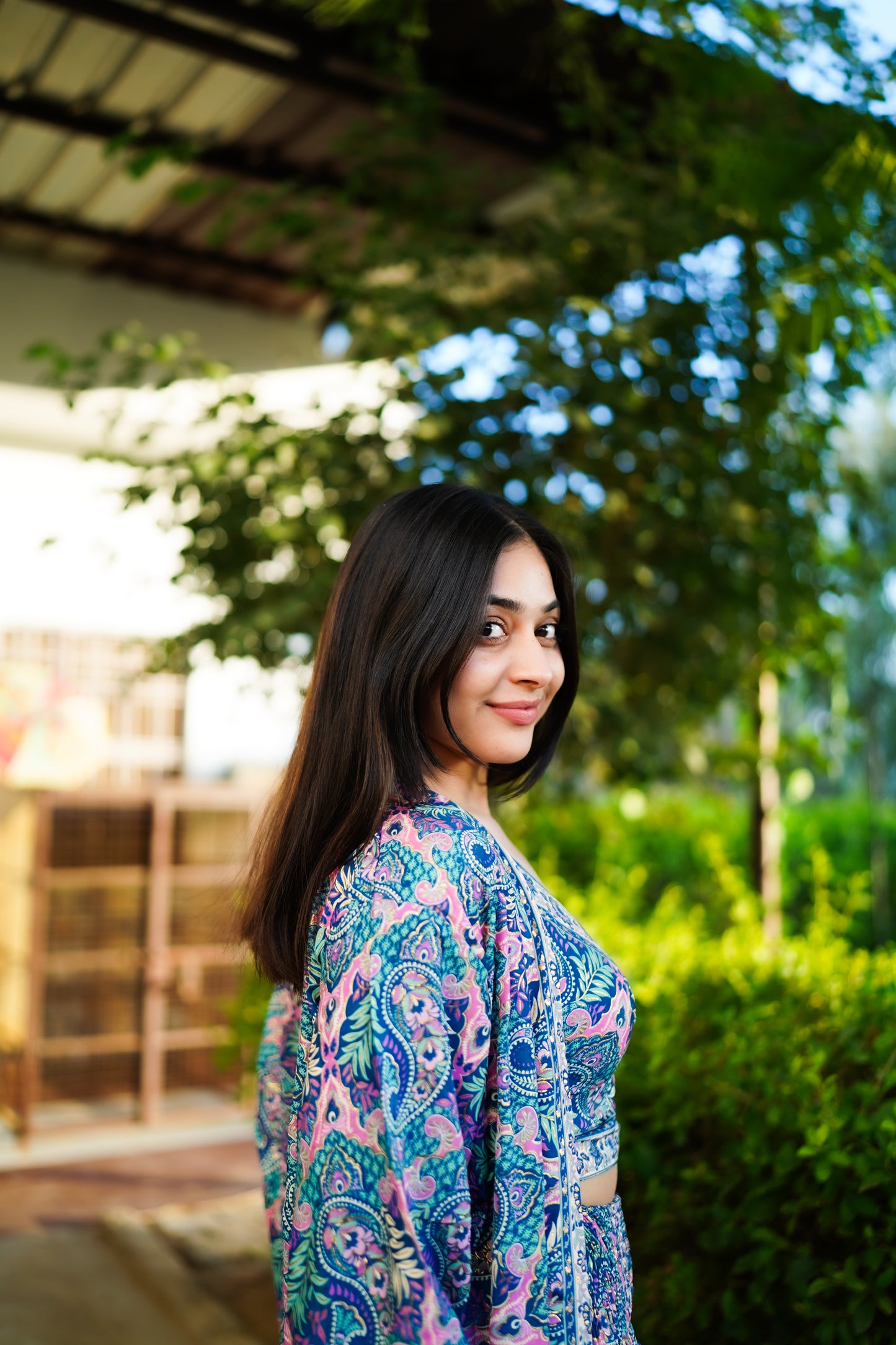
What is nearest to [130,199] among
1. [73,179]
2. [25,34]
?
[73,179]

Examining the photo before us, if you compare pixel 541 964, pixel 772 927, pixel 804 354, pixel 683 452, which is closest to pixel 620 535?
pixel 683 452

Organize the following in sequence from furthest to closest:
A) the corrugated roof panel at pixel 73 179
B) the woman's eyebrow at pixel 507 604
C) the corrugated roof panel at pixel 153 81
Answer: the corrugated roof panel at pixel 73 179, the corrugated roof panel at pixel 153 81, the woman's eyebrow at pixel 507 604

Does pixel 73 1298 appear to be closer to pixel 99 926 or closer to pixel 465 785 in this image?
pixel 99 926

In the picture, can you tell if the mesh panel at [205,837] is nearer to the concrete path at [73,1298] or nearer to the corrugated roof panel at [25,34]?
the concrete path at [73,1298]

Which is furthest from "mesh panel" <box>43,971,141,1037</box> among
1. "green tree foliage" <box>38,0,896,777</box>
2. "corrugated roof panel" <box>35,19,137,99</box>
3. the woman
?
the woman

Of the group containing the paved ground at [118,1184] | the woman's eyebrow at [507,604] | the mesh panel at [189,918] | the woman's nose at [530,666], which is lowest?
the paved ground at [118,1184]

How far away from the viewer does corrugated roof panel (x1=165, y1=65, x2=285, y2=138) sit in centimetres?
335

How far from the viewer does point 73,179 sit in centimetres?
395

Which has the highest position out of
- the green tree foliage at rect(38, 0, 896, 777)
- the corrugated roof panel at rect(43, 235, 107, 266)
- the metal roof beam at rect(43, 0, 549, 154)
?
the corrugated roof panel at rect(43, 235, 107, 266)

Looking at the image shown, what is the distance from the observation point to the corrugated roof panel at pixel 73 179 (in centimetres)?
369

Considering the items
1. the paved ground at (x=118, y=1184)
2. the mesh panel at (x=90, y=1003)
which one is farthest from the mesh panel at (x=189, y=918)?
the paved ground at (x=118, y=1184)

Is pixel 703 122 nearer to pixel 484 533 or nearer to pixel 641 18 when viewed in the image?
pixel 641 18

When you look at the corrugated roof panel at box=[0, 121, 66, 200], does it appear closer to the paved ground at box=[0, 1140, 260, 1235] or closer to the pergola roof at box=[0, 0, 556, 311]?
the pergola roof at box=[0, 0, 556, 311]

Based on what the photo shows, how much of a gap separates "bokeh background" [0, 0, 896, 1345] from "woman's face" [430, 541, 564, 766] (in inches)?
23.2
